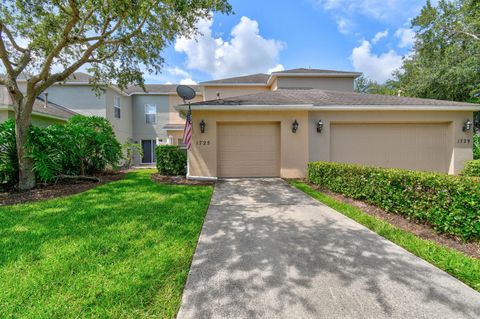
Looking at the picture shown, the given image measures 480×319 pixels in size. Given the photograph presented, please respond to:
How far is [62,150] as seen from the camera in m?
7.29

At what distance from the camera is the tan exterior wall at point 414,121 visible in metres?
8.64

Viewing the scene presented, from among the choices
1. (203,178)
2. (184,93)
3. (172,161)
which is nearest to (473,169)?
(203,178)

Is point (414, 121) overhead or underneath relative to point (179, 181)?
overhead

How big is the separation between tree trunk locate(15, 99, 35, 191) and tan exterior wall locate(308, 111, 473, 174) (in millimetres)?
9711

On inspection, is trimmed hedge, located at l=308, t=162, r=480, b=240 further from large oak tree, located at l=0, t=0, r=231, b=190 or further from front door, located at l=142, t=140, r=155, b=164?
front door, located at l=142, t=140, r=155, b=164

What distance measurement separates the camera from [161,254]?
284 centimetres

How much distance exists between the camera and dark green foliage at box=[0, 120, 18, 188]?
6391 millimetres

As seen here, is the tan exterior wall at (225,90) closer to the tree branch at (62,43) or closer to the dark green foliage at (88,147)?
the dark green foliage at (88,147)

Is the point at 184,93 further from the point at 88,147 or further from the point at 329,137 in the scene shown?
the point at 329,137

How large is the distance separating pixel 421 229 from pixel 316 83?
12.3 m

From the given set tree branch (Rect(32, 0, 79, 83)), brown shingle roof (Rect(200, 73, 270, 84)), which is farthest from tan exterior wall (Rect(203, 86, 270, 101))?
tree branch (Rect(32, 0, 79, 83))

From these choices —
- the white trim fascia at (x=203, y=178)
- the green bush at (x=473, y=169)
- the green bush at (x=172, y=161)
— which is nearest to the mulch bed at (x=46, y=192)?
the green bush at (x=172, y=161)

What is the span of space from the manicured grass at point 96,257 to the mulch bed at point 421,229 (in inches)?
146

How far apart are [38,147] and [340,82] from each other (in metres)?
16.0
